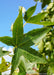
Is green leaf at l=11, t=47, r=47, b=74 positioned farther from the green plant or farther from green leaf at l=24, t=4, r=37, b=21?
green leaf at l=24, t=4, r=37, b=21

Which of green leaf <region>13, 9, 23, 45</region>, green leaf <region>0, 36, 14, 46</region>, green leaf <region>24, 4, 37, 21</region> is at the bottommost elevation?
green leaf <region>0, 36, 14, 46</region>

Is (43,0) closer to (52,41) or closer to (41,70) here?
(52,41)

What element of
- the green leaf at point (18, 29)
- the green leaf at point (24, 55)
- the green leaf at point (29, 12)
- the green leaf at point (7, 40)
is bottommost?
the green leaf at point (24, 55)

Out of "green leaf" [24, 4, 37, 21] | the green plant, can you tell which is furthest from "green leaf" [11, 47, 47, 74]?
"green leaf" [24, 4, 37, 21]

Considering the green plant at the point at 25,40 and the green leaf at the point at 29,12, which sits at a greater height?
the green leaf at the point at 29,12

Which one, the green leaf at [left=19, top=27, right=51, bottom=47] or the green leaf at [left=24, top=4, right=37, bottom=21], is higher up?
the green leaf at [left=24, top=4, right=37, bottom=21]

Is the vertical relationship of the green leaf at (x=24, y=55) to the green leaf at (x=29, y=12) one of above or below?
below

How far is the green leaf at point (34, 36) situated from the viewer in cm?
39

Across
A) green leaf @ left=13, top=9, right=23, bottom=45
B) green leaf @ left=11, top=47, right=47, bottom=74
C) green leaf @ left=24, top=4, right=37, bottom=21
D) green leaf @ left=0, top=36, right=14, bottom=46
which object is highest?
green leaf @ left=24, top=4, right=37, bottom=21

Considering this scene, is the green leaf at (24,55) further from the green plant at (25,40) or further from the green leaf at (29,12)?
the green leaf at (29,12)

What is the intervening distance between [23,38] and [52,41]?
1.46 feet

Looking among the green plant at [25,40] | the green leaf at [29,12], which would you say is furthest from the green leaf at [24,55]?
the green leaf at [29,12]

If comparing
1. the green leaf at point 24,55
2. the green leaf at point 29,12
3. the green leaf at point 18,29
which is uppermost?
the green leaf at point 29,12

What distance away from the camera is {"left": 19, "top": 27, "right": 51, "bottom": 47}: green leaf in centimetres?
39
